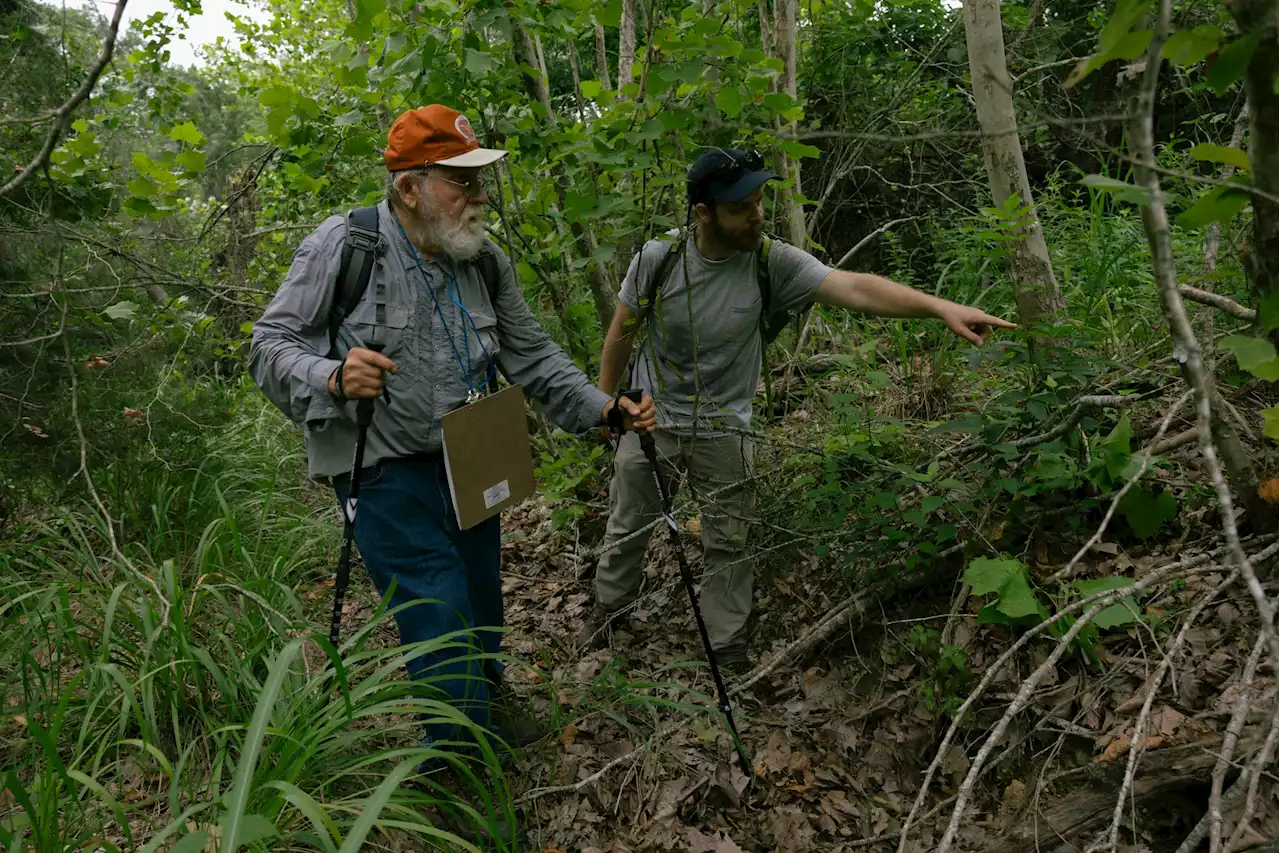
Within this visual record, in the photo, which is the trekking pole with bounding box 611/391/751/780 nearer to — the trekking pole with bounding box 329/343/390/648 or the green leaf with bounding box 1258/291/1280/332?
the trekking pole with bounding box 329/343/390/648

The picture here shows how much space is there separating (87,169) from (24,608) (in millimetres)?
2362

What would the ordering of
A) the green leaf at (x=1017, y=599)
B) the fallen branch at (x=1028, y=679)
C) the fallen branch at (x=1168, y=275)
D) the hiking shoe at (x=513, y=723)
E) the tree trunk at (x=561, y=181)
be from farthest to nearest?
the tree trunk at (x=561, y=181)
the hiking shoe at (x=513, y=723)
the green leaf at (x=1017, y=599)
the fallen branch at (x=1028, y=679)
the fallen branch at (x=1168, y=275)

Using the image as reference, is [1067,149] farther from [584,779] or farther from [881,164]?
[584,779]

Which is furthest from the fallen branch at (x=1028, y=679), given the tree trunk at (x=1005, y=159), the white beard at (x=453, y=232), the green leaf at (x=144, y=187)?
the green leaf at (x=144, y=187)

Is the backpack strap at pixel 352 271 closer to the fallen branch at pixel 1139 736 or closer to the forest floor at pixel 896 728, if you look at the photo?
the forest floor at pixel 896 728

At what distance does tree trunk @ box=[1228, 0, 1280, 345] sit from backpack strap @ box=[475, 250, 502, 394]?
244cm

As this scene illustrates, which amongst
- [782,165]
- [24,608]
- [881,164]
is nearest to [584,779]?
[24,608]

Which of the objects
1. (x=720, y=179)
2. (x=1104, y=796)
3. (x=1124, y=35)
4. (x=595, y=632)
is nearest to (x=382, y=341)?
(x=720, y=179)

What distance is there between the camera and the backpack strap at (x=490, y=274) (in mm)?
3342

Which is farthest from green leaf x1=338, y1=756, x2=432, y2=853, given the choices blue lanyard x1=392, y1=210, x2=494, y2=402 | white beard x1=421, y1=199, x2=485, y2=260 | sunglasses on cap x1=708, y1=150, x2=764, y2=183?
sunglasses on cap x1=708, y1=150, x2=764, y2=183

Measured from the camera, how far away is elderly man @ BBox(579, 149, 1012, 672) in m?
3.54

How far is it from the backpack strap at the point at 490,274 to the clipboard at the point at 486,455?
7.0 inches

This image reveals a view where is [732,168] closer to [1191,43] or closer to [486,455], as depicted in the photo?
[486,455]

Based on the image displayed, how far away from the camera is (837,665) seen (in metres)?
3.71
